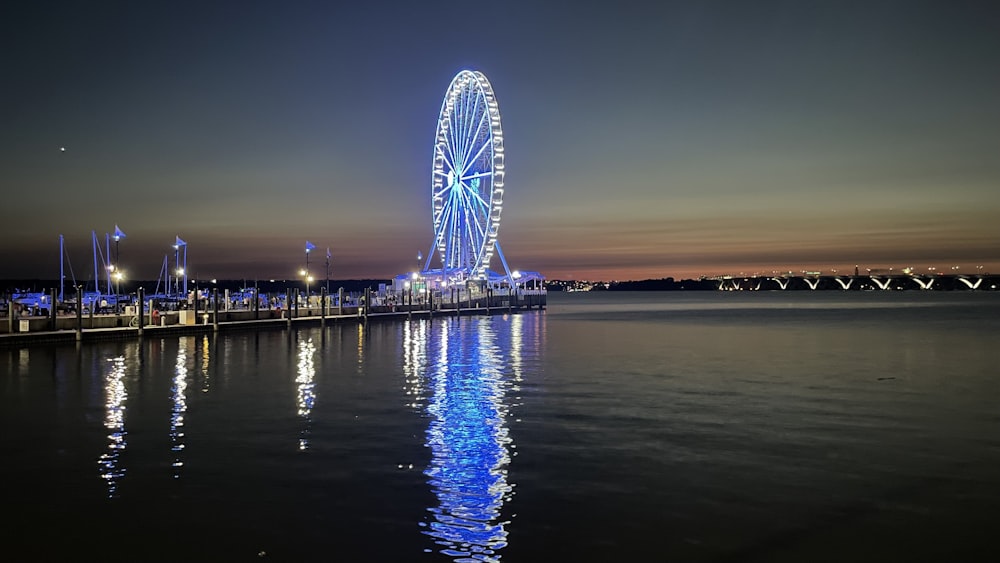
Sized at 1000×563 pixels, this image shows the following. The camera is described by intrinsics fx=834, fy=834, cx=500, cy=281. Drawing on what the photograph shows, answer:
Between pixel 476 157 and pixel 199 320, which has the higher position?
pixel 476 157

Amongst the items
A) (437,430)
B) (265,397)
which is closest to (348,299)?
(265,397)

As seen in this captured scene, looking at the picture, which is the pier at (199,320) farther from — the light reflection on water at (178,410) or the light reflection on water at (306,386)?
the light reflection on water at (306,386)

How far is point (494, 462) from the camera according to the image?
14.9 meters

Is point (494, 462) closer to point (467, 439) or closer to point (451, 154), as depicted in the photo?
A: point (467, 439)

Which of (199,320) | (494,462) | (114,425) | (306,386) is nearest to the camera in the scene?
(494,462)

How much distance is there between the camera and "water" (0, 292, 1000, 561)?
34.1ft

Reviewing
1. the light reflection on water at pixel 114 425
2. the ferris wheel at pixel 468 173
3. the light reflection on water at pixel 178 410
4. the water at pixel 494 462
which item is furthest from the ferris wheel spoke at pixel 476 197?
the light reflection on water at pixel 114 425

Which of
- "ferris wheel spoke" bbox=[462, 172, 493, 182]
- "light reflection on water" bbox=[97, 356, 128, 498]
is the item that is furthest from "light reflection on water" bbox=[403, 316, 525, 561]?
"ferris wheel spoke" bbox=[462, 172, 493, 182]

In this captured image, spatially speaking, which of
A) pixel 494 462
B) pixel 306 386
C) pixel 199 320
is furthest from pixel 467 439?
pixel 199 320

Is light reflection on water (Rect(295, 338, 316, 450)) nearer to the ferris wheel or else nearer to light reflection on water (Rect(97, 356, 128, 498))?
light reflection on water (Rect(97, 356, 128, 498))

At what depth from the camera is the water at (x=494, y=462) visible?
10391 millimetres

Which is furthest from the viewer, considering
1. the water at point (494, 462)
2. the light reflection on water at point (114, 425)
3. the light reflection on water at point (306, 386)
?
the light reflection on water at point (306, 386)

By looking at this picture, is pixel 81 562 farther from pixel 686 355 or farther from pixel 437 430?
pixel 686 355

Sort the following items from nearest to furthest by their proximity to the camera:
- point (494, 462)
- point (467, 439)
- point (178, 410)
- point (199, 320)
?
point (494, 462)
point (467, 439)
point (178, 410)
point (199, 320)
